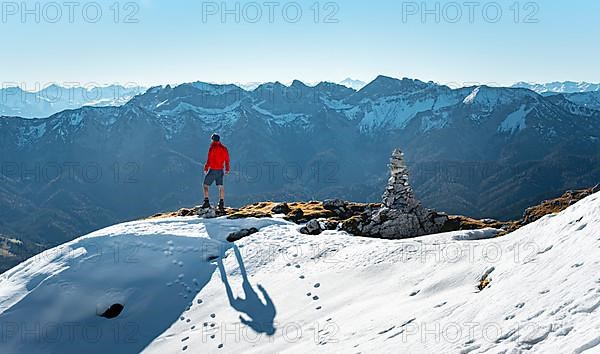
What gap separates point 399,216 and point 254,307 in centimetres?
1435

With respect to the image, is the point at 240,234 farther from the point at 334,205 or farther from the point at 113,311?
the point at 334,205

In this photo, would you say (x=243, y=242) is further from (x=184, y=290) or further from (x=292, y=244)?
(x=184, y=290)

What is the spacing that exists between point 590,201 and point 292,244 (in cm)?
1596

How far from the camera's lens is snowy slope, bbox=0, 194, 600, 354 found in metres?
11.4

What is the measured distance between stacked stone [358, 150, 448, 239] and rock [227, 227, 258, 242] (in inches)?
278

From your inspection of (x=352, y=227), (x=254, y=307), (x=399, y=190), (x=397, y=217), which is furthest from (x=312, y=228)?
(x=254, y=307)

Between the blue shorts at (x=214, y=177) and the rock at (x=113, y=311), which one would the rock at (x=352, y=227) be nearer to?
the blue shorts at (x=214, y=177)

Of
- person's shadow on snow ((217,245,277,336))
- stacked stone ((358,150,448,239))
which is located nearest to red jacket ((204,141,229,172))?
stacked stone ((358,150,448,239))

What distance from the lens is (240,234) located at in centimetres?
3012

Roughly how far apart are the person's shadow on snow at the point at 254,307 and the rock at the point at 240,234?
16.5 feet

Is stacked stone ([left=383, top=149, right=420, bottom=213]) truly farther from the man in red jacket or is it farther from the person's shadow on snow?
the person's shadow on snow

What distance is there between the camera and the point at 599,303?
9844mm

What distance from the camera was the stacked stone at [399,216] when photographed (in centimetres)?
3114

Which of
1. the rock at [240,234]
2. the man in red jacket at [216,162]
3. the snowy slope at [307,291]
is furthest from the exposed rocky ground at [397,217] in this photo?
the man in red jacket at [216,162]
